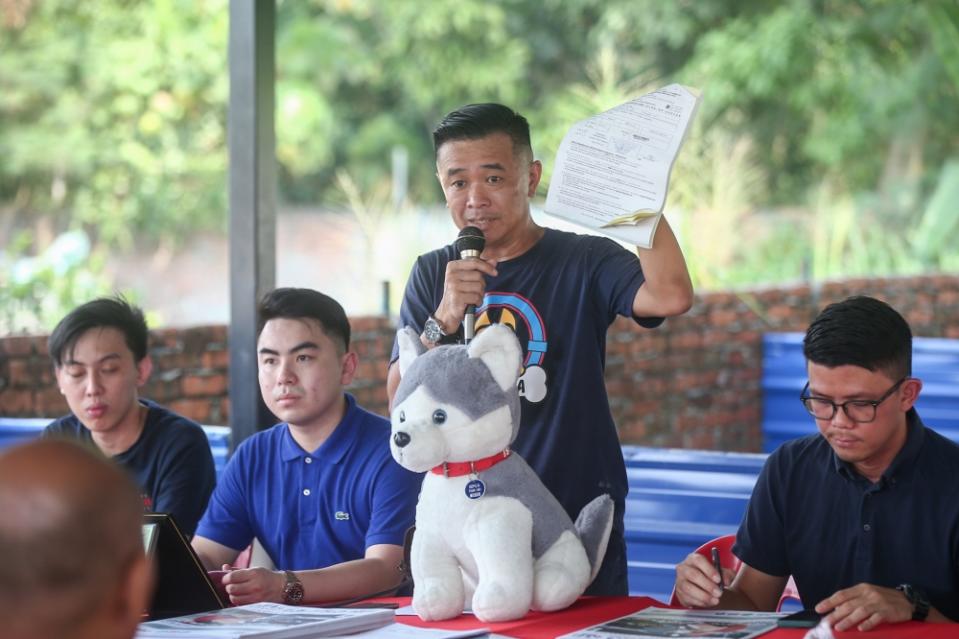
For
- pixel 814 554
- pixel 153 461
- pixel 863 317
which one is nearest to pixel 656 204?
pixel 863 317

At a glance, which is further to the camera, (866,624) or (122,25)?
(122,25)

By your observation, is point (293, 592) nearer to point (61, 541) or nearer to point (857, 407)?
point (857, 407)

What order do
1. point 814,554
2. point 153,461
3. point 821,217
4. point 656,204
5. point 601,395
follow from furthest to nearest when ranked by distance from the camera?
point 821,217 < point 153,461 < point 601,395 < point 814,554 < point 656,204

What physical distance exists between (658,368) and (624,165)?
174 inches

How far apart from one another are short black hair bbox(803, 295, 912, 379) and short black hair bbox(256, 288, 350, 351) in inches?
42.2

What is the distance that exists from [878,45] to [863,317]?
→ 13.0 m

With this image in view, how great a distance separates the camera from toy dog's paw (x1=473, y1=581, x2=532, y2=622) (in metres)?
2.03

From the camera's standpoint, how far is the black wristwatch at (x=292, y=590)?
96.9 inches

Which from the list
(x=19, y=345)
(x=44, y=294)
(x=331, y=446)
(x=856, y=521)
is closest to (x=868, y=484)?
(x=856, y=521)

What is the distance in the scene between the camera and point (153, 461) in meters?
3.19

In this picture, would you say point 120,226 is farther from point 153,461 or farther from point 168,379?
point 153,461


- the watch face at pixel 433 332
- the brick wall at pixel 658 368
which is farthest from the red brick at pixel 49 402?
the watch face at pixel 433 332

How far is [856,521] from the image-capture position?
7.71 ft

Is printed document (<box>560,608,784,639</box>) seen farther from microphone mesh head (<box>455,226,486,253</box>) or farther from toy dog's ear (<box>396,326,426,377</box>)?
microphone mesh head (<box>455,226,486,253</box>)
